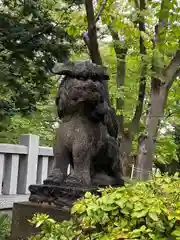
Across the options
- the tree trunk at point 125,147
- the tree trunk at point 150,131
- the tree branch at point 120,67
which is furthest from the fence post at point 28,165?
the tree trunk at point 125,147

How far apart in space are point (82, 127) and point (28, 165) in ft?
7.17

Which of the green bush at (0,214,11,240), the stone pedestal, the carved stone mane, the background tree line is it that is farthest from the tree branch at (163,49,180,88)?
the stone pedestal

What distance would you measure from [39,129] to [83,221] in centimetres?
1183

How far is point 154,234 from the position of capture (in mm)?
2123

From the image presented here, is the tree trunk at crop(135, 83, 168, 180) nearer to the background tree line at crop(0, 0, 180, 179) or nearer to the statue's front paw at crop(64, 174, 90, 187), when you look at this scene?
the background tree line at crop(0, 0, 180, 179)

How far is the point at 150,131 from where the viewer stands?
809 centimetres

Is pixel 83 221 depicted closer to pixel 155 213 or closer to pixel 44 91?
pixel 155 213

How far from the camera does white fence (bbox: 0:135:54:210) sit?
18.9 feet

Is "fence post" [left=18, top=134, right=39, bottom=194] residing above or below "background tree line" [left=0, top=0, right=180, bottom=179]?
below

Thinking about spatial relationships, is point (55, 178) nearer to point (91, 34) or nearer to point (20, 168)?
point (20, 168)

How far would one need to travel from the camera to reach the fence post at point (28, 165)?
20.0 feet

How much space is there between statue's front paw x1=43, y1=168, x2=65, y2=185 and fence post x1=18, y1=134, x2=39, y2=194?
1.96 metres

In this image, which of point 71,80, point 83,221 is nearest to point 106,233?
point 83,221

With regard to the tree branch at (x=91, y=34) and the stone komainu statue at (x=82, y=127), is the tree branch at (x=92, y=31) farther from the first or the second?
the stone komainu statue at (x=82, y=127)
